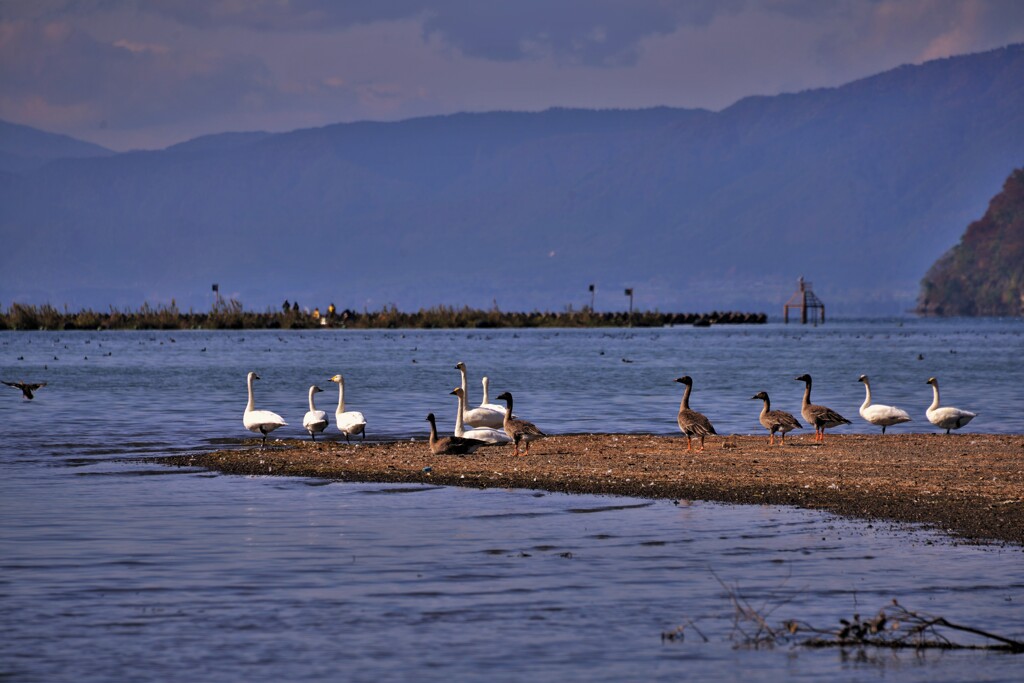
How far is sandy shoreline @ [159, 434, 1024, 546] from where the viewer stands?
22.1 meters

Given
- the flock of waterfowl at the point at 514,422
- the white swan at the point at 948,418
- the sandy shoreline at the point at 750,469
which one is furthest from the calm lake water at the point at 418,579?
the white swan at the point at 948,418

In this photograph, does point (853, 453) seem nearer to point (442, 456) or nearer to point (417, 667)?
point (442, 456)

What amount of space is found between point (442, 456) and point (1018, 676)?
1691 cm

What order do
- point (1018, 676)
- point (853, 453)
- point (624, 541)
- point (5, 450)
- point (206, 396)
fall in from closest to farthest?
point (1018, 676)
point (624, 541)
point (853, 453)
point (5, 450)
point (206, 396)

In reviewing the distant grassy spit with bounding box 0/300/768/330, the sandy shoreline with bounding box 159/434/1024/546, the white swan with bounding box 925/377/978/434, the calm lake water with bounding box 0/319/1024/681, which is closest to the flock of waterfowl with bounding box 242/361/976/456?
the white swan with bounding box 925/377/978/434

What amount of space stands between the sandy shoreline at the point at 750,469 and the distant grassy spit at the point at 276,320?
118 meters

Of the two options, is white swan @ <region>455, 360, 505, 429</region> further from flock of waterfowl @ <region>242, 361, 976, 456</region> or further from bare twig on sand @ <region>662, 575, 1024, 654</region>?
bare twig on sand @ <region>662, 575, 1024, 654</region>

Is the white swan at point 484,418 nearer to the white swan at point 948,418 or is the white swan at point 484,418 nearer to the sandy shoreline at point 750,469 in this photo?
the sandy shoreline at point 750,469

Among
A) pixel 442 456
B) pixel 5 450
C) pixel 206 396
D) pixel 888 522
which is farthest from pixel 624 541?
pixel 206 396

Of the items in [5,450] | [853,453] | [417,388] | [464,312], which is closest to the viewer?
[853,453]

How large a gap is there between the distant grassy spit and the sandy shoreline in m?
118

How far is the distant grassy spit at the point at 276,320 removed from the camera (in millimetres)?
151625

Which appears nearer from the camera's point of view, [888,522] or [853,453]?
[888,522]

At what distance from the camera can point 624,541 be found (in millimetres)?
19891
